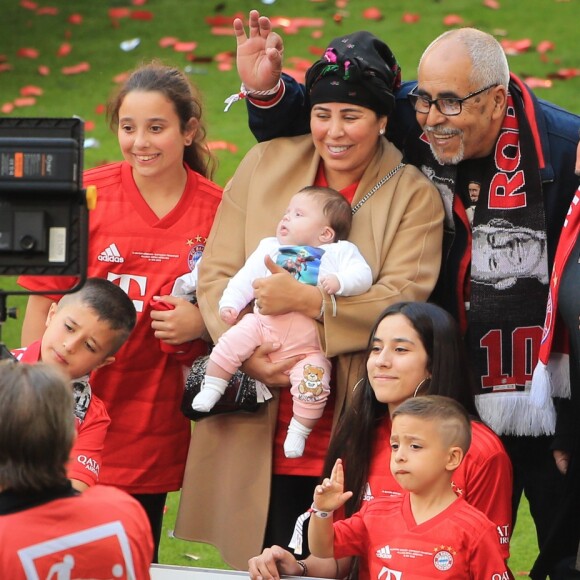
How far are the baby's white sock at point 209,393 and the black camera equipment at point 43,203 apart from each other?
91 centimetres

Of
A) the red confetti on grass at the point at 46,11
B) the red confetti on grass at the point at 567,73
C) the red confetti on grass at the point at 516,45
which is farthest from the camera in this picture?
the red confetti on grass at the point at 46,11

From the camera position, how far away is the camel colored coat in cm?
419

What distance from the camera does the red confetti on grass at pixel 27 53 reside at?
1086 centimetres

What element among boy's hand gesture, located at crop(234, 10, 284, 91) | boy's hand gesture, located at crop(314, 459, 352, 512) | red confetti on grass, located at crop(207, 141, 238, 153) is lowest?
boy's hand gesture, located at crop(314, 459, 352, 512)

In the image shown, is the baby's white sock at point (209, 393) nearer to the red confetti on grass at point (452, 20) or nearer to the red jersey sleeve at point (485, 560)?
the red jersey sleeve at point (485, 560)

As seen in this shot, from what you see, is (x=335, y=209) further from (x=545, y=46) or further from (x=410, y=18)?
(x=410, y=18)

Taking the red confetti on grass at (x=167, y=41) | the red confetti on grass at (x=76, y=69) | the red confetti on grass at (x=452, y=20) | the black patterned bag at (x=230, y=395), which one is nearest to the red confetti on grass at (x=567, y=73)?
the red confetti on grass at (x=452, y=20)

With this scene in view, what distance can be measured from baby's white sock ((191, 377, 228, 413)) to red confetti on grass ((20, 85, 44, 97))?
21.0 ft

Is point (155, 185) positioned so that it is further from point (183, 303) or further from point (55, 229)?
point (55, 229)

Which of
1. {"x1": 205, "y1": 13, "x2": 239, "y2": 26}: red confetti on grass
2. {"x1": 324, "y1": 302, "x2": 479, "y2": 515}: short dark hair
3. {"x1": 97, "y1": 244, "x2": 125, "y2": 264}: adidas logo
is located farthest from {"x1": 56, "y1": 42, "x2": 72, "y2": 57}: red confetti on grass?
{"x1": 324, "y1": 302, "x2": 479, "y2": 515}: short dark hair

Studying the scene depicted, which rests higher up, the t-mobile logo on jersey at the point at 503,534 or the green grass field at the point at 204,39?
the green grass field at the point at 204,39

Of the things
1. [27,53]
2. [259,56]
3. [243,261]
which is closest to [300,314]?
[243,261]

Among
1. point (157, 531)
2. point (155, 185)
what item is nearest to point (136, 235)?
point (155, 185)

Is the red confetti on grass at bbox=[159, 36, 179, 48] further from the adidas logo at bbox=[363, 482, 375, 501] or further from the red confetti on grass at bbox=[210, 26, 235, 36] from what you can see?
the adidas logo at bbox=[363, 482, 375, 501]
